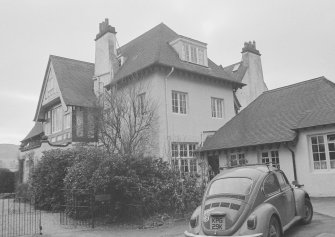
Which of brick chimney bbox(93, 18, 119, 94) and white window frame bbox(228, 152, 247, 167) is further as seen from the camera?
brick chimney bbox(93, 18, 119, 94)

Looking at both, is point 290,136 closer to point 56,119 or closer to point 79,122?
point 79,122

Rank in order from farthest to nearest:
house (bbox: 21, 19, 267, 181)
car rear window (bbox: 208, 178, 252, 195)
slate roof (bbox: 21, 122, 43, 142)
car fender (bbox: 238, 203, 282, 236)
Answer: slate roof (bbox: 21, 122, 43, 142) → house (bbox: 21, 19, 267, 181) → car rear window (bbox: 208, 178, 252, 195) → car fender (bbox: 238, 203, 282, 236)

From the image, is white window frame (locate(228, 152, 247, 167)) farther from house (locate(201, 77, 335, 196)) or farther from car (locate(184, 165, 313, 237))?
car (locate(184, 165, 313, 237))

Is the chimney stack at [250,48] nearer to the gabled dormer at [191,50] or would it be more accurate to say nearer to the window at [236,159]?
the gabled dormer at [191,50]

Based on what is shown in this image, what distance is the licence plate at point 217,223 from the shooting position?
7.61 m

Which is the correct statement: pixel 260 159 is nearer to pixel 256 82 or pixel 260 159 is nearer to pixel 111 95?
pixel 111 95

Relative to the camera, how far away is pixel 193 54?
23781 mm

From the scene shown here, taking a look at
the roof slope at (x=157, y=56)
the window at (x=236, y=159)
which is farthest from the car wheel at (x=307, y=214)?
the roof slope at (x=157, y=56)

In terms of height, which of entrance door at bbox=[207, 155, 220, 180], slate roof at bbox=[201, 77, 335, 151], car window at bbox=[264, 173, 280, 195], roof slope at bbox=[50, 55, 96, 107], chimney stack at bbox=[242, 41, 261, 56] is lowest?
car window at bbox=[264, 173, 280, 195]

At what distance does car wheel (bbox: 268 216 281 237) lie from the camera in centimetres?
774

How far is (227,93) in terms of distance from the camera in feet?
82.9

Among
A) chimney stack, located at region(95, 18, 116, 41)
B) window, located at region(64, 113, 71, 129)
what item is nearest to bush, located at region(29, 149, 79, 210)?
window, located at region(64, 113, 71, 129)

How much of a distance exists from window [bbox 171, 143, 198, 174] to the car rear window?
12.1 m

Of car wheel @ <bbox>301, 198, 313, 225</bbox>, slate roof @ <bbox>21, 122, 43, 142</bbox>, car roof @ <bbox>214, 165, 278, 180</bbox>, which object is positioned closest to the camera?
car roof @ <bbox>214, 165, 278, 180</bbox>
